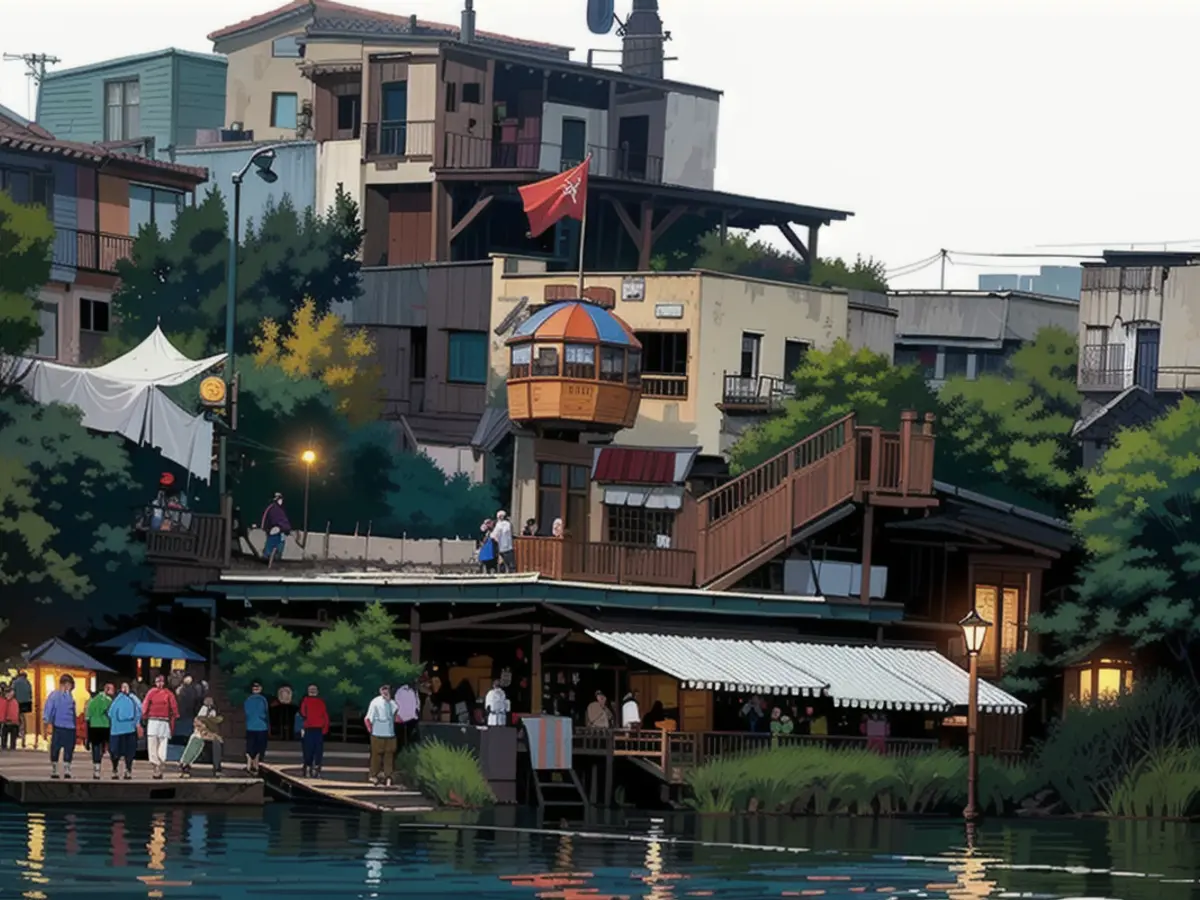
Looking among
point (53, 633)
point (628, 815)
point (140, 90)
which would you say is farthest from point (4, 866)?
point (140, 90)

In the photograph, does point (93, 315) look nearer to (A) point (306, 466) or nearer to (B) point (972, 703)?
(A) point (306, 466)

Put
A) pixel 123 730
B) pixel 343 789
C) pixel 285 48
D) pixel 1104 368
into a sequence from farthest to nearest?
pixel 285 48 < pixel 1104 368 < pixel 343 789 < pixel 123 730

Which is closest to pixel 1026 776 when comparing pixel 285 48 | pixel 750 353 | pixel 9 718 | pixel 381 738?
pixel 381 738

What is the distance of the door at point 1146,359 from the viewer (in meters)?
86.3

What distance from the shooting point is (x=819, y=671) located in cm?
5659

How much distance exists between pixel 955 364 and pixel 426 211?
56.0 feet

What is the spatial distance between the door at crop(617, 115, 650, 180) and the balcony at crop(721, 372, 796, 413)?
19685mm

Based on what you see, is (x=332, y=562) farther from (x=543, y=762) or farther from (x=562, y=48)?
(x=562, y=48)

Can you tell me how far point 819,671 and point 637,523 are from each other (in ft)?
43.1

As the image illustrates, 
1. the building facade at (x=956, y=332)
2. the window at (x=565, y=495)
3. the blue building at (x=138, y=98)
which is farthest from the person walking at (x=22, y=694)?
the blue building at (x=138, y=98)

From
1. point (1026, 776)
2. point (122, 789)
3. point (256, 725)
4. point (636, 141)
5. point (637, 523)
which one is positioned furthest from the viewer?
point (636, 141)

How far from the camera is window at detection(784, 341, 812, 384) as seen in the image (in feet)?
249

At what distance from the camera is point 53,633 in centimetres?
5994

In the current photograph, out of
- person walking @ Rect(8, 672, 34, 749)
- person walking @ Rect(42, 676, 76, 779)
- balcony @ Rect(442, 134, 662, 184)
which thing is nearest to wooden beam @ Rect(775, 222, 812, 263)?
balcony @ Rect(442, 134, 662, 184)
